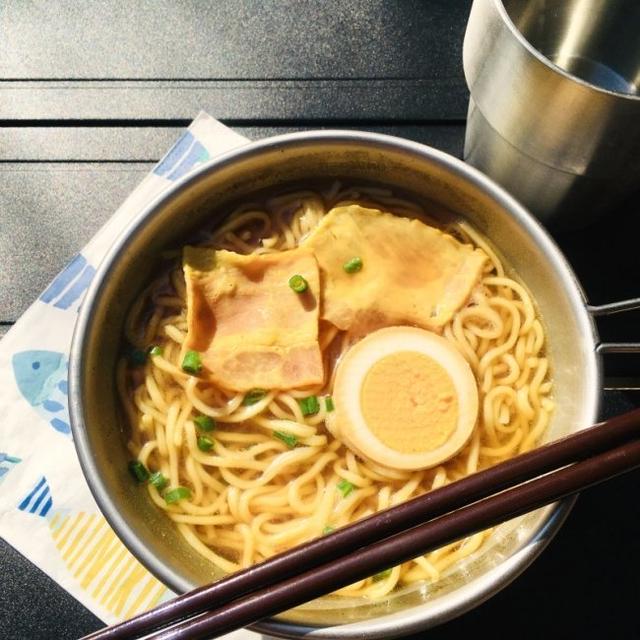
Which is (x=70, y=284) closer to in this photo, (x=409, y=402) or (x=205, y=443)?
(x=205, y=443)

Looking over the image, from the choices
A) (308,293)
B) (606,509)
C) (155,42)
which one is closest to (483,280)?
(308,293)

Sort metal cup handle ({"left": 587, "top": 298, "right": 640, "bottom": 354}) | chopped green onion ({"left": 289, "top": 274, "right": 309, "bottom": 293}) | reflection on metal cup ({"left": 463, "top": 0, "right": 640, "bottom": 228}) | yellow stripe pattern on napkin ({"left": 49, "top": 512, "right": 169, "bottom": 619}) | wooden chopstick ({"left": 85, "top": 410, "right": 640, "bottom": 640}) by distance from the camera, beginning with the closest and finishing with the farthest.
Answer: wooden chopstick ({"left": 85, "top": 410, "right": 640, "bottom": 640}) → metal cup handle ({"left": 587, "top": 298, "right": 640, "bottom": 354}) → reflection on metal cup ({"left": 463, "top": 0, "right": 640, "bottom": 228}) → yellow stripe pattern on napkin ({"left": 49, "top": 512, "right": 169, "bottom": 619}) → chopped green onion ({"left": 289, "top": 274, "right": 309, "bottom": 293})

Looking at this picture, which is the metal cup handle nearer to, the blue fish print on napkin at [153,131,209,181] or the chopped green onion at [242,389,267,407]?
the chopped green onion at [242,389,267,407]

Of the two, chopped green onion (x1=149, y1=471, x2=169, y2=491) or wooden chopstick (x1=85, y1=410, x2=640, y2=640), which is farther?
chopped green onion (x1=149, y1=471, x2=169, y2=491)

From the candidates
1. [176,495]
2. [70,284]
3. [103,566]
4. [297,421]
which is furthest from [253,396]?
[70,284]

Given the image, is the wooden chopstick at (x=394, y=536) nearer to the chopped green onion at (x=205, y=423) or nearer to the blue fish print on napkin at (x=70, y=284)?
the chopped green onion at (x=205, y=423)

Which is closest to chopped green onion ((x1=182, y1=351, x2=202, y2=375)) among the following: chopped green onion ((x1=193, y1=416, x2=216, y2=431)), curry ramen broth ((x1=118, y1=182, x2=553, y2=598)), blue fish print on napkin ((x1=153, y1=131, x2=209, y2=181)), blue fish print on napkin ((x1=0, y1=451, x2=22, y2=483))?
curry ramen broth ((x1=118, y1=182, x2=553, y2=598))

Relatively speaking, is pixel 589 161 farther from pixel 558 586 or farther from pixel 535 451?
pixel 558 586
